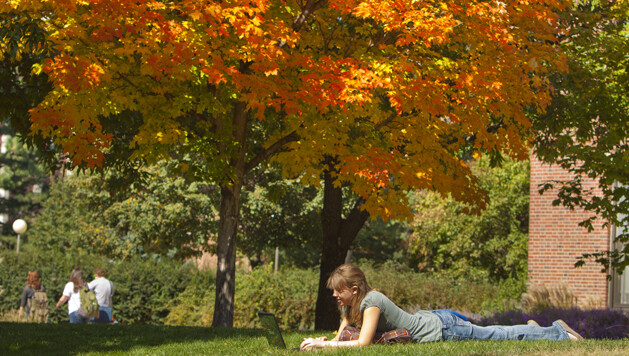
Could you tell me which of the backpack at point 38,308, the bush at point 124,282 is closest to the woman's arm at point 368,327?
the backpack at point 38,308

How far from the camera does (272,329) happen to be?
726 cm

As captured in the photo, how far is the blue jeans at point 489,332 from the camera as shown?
7.33 metres

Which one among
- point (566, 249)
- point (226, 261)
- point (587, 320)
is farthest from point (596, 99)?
point (226, 261)

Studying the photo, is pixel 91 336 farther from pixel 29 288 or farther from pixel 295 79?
pixel 29 288

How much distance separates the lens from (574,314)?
14.3 m

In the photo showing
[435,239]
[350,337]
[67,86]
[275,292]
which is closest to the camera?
[350,337]

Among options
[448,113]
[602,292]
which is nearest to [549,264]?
[602,292]

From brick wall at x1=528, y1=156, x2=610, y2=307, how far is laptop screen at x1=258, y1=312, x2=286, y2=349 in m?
11.7

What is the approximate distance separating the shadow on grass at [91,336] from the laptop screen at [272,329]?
7.70ft

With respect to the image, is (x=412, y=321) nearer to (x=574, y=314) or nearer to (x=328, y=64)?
(x=328, y=64)

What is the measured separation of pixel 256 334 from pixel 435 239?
19.4m

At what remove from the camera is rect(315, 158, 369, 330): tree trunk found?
14.7 metres

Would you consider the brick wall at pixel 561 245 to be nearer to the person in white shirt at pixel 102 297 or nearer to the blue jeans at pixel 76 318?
the person in white shirt at pixel 102 297

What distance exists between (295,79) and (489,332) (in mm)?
5318
